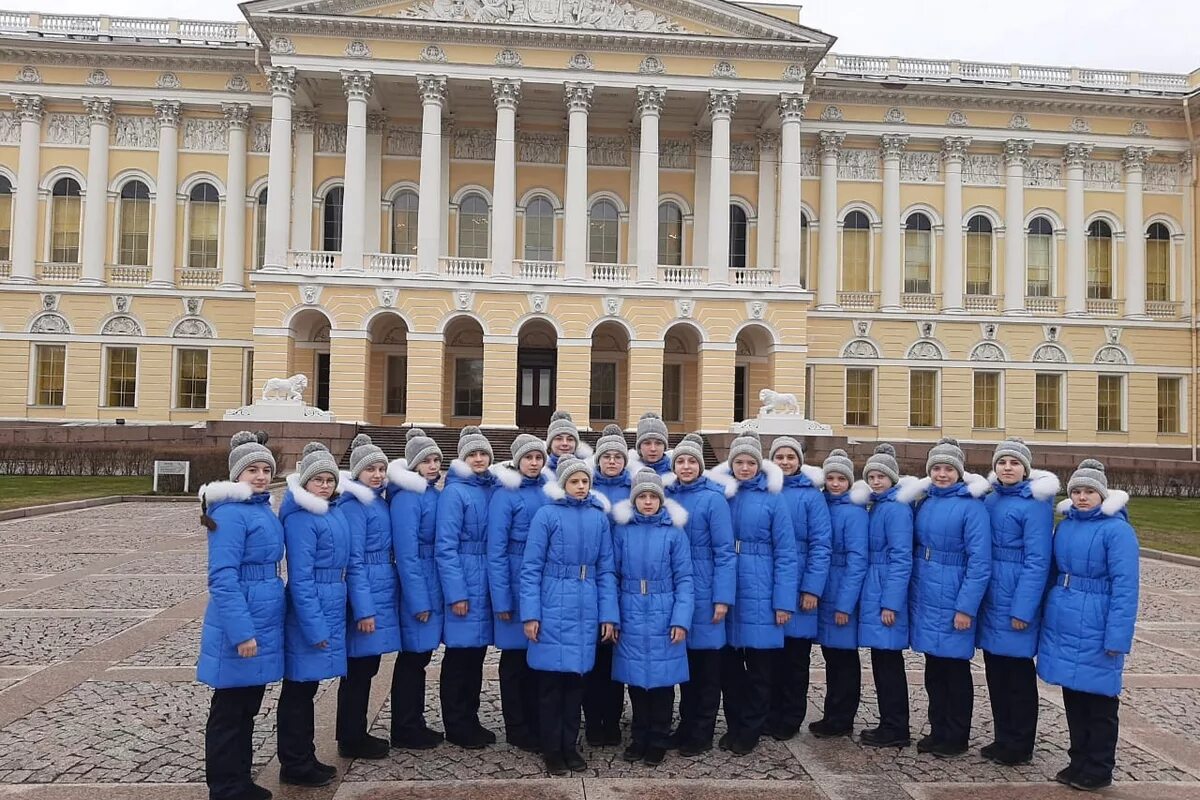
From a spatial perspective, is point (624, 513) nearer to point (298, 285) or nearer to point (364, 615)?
point (364, 615)

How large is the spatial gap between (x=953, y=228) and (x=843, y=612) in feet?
111

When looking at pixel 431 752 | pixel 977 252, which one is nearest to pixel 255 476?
pixel 431 752

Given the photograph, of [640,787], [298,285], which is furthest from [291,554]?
[298,285]

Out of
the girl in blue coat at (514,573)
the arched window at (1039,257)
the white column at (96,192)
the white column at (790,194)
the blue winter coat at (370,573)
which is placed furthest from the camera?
the arched window at (1039,257)

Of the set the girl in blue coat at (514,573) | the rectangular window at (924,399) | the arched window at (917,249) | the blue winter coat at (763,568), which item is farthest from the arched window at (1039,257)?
the girl in blue coat at (514,573)

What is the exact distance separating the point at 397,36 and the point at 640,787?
98.7ft

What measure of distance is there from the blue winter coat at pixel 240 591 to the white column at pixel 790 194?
2874 centimetres

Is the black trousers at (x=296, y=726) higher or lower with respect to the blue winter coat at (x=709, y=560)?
lower

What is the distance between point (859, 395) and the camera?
119 ft

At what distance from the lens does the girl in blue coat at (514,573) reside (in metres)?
5.88

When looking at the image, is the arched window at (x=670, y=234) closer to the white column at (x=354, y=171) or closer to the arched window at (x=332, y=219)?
the white column at (x=354, y=171)

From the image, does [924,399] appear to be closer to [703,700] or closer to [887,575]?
[887,575]

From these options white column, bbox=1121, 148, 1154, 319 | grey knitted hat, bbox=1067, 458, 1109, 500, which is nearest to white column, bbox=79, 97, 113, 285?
grey knitted hat, bbox=1067, 458, 1109, 500

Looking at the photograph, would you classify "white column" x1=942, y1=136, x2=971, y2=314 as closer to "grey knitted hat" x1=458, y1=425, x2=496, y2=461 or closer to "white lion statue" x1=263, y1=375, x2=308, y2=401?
"white lion statue" x1=263, y1=375, x2=308, y2=401
